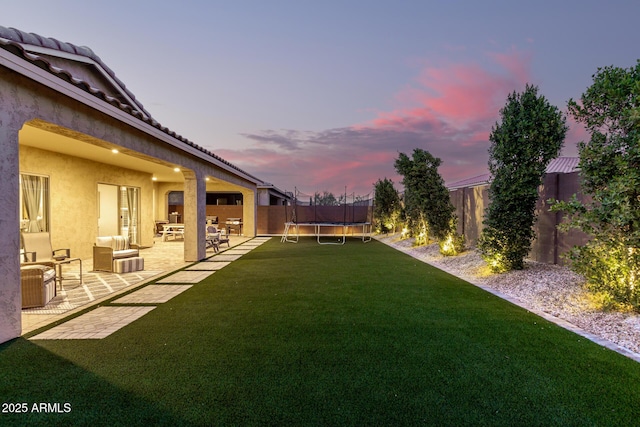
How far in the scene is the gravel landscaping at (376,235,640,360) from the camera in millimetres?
3443

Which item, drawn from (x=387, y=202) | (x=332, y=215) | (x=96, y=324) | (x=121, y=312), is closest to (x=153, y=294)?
(x=121, y=312)

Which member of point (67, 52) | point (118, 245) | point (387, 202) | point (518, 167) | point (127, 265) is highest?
point (67, 52)

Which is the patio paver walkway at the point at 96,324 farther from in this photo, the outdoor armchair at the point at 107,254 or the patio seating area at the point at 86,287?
the outdoor armchair at the point at 107,254

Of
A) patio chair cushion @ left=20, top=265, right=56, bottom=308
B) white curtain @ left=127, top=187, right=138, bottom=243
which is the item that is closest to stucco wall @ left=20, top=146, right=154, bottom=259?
white curtain @ left=127, top=187, right=138, bottom=243

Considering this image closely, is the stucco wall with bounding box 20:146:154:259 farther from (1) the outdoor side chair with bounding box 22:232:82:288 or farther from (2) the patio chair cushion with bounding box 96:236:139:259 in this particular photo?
(1) the outdoor side chair with bounding box 22:232:82:288

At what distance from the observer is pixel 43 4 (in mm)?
9891

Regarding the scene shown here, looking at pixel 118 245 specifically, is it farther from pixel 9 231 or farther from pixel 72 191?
pixel 9 231

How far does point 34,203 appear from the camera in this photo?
742cm

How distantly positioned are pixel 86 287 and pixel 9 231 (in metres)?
2.91

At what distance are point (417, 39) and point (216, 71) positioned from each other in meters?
8.48

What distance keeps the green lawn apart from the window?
5.47 m

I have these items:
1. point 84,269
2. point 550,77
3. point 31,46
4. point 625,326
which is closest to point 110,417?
point 625,326

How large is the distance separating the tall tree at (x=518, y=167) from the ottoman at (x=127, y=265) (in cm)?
767

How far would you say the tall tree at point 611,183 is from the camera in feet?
12.0
